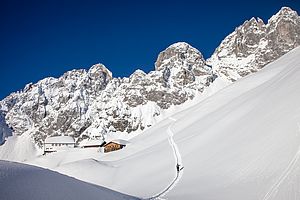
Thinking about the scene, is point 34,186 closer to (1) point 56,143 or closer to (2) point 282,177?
(2) point 282,177

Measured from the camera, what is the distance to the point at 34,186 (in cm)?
1091

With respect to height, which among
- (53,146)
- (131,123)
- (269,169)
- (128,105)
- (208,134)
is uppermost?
(128,105)

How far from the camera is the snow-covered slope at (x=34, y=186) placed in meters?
9.95

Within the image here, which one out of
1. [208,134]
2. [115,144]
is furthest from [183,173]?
[115,144]

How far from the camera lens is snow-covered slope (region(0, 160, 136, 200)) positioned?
9.95 m

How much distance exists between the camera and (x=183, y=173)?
28.8 meters

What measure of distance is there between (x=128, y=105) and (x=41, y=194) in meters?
181

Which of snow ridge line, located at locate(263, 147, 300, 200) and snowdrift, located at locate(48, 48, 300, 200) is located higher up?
snowdrift, located at locate(48, 48, 300, 200)

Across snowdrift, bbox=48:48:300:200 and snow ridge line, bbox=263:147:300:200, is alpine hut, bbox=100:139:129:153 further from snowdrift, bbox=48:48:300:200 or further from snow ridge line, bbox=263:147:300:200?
snow ridge line, bbox=263:147:300:200

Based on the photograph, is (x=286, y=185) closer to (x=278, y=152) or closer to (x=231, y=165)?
(x=278, y=152)

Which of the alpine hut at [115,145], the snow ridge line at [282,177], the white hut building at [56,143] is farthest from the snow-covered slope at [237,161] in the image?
the white hut building at [56,143]

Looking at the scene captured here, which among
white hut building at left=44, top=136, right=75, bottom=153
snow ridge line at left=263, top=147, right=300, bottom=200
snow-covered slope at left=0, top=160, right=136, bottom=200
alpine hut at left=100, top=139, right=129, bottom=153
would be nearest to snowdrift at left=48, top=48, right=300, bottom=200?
snow ridge line at left=263, top=147, right=300, bottom=200

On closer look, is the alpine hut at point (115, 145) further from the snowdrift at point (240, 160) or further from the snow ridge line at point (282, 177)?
the snow ridge line at point (282, 177)

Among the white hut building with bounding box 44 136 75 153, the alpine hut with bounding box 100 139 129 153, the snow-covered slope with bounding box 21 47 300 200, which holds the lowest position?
the snow-covered slope with bounding box 21 47 300 200
